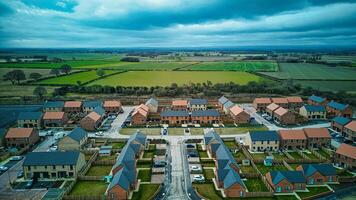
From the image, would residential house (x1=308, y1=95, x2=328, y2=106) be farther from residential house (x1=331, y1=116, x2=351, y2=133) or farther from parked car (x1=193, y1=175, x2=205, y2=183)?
parked car (x1=193, y1=175, x2=205, y2=183)

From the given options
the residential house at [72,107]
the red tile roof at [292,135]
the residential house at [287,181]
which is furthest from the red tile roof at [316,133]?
the residential house at [72,107]

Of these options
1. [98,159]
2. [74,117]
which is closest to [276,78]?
[74,117]

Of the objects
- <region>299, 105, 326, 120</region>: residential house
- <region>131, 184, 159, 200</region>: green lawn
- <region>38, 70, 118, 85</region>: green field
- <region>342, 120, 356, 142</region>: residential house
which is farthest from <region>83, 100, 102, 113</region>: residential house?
<region>342, 120, 356, 142</region>: residential house

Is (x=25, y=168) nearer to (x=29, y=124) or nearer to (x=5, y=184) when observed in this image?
(x=5, y=184)

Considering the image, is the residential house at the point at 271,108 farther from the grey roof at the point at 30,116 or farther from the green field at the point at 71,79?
the green field at the point at 71,79

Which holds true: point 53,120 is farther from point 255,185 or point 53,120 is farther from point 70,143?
point 255,185

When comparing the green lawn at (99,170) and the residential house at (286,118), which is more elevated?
the residential house at (286,118)

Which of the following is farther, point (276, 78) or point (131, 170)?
point (276, 78)
